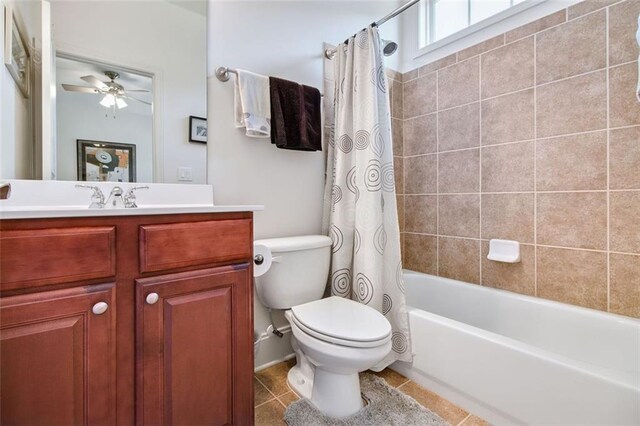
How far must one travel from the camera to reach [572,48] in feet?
4.98

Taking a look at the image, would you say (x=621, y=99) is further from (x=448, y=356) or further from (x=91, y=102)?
(x=91, y=102)

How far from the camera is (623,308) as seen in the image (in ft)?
4.58

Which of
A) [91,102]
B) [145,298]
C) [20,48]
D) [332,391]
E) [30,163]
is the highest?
[20,48]

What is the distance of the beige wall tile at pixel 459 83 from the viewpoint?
189cm

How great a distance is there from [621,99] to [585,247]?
2.28 feet

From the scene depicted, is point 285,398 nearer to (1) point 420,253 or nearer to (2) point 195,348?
(2) point 195,348

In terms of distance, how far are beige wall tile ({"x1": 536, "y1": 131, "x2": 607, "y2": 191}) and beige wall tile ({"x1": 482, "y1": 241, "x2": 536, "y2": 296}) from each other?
0.38m

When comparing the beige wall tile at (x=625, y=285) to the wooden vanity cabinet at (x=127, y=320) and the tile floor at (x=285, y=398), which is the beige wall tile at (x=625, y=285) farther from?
the wooden vanity cabinet at (x=127, y=320)

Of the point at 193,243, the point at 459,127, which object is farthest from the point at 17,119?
the point at 459,127

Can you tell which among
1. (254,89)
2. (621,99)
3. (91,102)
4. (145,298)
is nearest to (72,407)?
(145,298)

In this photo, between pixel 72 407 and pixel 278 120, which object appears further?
pixel 278 120

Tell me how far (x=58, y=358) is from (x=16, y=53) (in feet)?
3.42

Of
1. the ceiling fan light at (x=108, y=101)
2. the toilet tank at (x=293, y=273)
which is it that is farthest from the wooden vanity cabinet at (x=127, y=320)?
the ceiling fan light at (x=108, y=101)

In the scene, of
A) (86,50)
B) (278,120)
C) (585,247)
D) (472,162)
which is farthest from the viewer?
(472,162)
